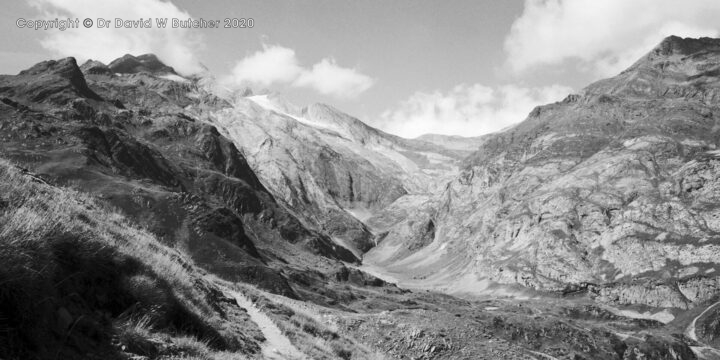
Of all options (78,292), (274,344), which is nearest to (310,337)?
(274,344)

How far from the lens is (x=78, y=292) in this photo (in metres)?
11.2

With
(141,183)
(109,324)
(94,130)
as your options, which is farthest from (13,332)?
(94,130)

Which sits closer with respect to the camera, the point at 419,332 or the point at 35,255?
the point at 35,255

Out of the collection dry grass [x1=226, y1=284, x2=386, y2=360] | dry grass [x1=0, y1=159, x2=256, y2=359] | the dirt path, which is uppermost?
dry grass [x1=0, y1=159, x2=256, y2=359]

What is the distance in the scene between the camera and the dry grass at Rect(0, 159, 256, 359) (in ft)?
28.0

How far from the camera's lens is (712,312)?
639ft

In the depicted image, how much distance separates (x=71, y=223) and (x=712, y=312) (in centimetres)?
23453

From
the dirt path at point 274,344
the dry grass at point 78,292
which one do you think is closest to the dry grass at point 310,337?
the dirt path at point 274,344

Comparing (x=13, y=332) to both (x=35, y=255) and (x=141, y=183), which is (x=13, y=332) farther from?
(x=141, y=183)

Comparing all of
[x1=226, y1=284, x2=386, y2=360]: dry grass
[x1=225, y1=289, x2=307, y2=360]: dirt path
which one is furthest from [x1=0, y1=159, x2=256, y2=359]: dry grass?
[x1=226, y1=284, x2=386, y2=360]: dry grass

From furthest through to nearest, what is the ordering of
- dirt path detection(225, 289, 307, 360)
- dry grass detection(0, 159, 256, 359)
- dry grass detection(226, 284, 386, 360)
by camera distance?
dry grass detection(226, 284, 386, 360) < dirt path detection(225, 289, 307, 360) < dry grass detection(0, 159, 256, 359)

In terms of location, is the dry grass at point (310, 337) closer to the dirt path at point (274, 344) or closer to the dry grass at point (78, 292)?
the dirt path at point (274, 344)

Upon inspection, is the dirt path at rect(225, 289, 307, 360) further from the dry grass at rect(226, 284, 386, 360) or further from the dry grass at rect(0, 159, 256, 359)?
the dry grass at rect(0, 159, 256, 359)

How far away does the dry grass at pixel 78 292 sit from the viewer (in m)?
8.52
